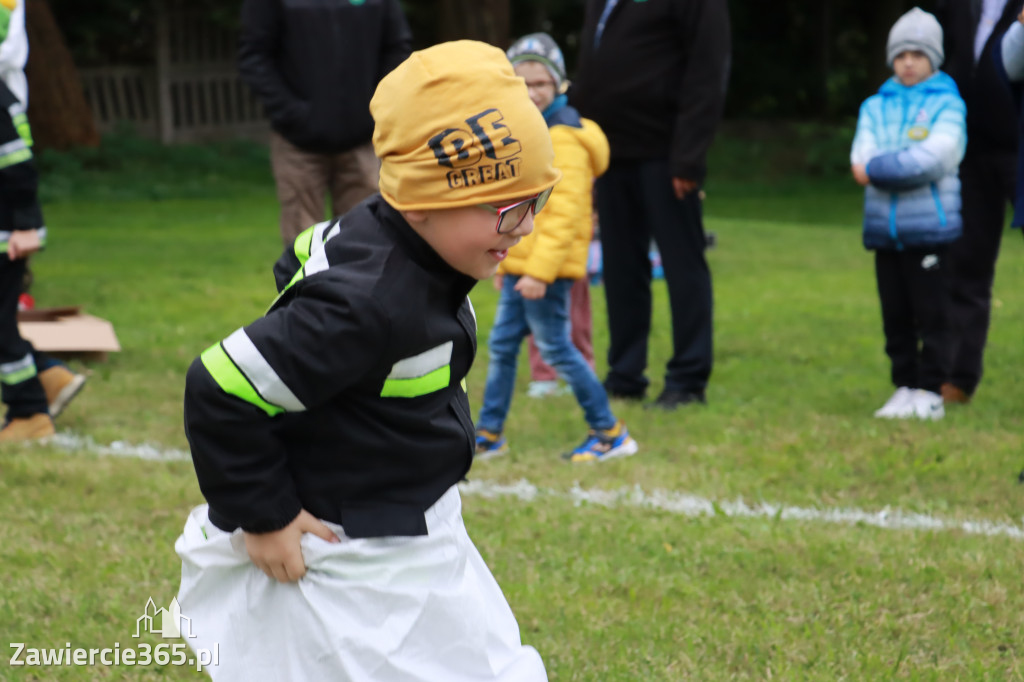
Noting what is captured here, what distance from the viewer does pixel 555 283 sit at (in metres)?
5.12

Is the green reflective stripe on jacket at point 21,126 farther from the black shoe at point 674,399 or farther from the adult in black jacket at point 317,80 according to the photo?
the black shoe at point 674,399

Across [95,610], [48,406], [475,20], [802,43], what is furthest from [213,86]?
[95,610]

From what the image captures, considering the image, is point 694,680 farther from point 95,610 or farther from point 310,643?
point 95,610

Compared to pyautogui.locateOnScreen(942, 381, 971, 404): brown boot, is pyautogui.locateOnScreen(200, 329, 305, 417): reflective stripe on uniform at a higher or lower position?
higher

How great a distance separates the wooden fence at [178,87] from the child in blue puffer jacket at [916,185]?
61.2 feet

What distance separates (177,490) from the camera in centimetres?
449

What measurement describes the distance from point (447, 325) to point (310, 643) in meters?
0.61

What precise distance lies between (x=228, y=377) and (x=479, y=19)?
17.7 meters

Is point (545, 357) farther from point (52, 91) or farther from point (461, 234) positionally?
point (52, 91)

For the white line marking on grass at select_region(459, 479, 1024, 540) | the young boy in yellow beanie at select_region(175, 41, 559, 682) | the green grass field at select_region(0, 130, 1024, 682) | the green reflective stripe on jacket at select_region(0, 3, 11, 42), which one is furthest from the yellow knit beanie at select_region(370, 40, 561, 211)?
the green reflective stripe on jacket at select_region(0, 3, 11, 42)

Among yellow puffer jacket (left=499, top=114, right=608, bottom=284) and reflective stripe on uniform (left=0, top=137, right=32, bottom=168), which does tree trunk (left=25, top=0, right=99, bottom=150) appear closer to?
reflective stripe on uniform (left=0, top=137, right=32, bottom=168)

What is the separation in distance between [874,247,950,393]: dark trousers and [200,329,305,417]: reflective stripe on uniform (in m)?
4.48

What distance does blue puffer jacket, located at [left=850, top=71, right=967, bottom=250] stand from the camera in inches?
217

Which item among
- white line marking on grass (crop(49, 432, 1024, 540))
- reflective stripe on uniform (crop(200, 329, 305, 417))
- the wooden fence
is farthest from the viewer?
the wooden fence
